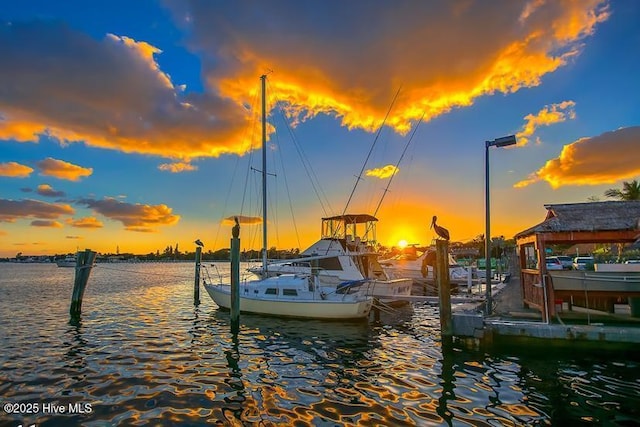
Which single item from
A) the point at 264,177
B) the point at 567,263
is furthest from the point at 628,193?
the point at 264,177

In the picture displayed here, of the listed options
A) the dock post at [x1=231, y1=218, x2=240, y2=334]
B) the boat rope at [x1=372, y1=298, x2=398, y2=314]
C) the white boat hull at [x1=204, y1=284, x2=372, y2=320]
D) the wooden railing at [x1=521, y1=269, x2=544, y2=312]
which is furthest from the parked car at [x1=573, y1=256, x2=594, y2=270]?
the dock post at [x1=231, y1=218, x2=240, y2=334]

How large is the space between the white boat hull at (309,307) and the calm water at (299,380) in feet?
8.18

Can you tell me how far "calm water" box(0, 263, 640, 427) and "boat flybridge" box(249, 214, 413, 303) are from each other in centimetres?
686

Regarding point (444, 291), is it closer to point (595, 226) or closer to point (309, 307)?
point (595, 226)

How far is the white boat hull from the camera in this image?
2000 centimetres

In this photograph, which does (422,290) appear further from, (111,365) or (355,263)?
(111,365)

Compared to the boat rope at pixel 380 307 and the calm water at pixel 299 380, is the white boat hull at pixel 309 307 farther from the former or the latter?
the calm water at pixel 299 380

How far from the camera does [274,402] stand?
30.2 feet

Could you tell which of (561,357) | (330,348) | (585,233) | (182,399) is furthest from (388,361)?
(585,233)

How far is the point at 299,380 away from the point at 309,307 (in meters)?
9.65

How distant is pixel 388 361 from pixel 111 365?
29.8ft

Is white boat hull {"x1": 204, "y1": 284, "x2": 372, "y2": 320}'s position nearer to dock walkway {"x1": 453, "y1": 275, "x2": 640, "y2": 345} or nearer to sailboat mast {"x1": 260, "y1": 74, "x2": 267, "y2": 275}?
sailboat mast {"x1": 260, "y1": 74, "x2": 267, "y2": 275}

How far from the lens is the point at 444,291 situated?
14398mm

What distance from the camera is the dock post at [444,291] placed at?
46.9ft
